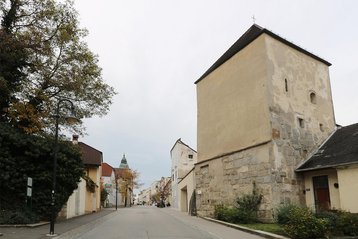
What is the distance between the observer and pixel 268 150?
835 inches

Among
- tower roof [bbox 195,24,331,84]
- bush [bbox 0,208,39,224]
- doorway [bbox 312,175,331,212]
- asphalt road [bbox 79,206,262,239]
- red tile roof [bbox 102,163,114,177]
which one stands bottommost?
asphalt road [bbox 79,206,262,239]

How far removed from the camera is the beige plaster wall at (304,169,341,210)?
19.8m

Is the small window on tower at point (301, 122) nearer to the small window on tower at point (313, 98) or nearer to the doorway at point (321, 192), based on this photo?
the small window on tower at point (313, 98)

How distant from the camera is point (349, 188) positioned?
18.5 meters

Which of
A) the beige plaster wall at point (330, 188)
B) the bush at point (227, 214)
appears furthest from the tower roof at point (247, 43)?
the bush at point (227, 214)

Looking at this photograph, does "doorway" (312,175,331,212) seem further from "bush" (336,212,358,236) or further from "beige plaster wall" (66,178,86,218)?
"beige plaster wall" (66,178,86,218)

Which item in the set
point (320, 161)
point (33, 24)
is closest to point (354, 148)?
point (320, 161)

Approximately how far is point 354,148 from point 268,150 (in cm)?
451

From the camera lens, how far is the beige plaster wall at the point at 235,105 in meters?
22.8

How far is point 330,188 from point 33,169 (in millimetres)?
16344

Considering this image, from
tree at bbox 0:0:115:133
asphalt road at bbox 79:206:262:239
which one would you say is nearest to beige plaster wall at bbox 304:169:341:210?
asphalt road at bbox 79:206:262:239

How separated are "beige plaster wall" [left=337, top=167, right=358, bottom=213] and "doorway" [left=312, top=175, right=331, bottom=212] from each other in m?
1.61

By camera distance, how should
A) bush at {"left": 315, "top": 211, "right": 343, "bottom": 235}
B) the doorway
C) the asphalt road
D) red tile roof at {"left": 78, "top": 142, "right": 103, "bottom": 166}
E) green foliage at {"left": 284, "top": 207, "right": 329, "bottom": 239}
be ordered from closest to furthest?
green foliage at {"left": 284, "top": 207, "right": 329, "bottom": 239}, bush at {"left": 315, "top": 211, "right": 343, "bottom": 235}, the asphalt road, the doorway, red tile roof at {"left": 78, "top": 142, "right": 103, "bottom": 166}

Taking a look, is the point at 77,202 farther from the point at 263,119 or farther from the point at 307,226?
the point at 307,226
